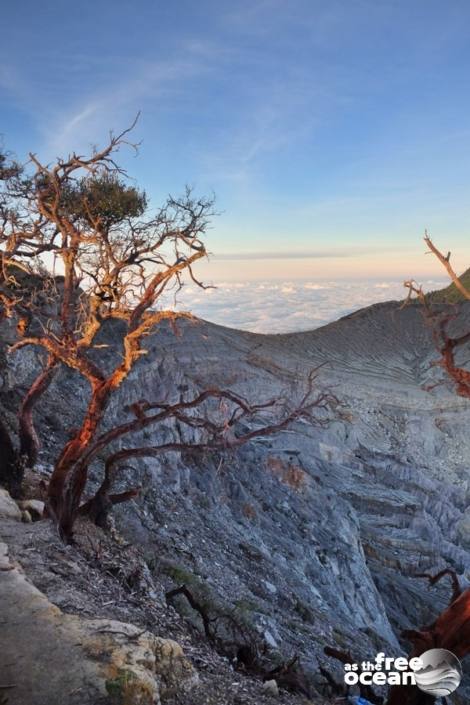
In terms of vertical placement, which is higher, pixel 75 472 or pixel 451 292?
pixel 451 292

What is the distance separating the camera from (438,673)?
17.5 feet

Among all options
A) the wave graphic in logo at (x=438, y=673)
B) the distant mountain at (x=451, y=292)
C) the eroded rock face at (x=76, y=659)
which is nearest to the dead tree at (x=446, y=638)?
the wave graphic in logo at (x=438, y=673)

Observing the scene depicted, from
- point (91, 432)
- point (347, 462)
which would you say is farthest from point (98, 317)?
point (347, 462)

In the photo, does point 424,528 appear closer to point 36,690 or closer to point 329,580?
point 329,580

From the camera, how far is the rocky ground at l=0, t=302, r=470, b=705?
6125mm

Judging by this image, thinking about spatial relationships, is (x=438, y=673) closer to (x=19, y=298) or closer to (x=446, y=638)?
(x=446, y=638)

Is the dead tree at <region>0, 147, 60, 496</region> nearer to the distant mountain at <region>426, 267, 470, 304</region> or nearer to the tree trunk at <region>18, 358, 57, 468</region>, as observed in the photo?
the tree trunk at <region>18, 358, 57, 468</region>

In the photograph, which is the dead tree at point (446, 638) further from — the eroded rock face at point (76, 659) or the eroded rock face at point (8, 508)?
the eroded rock face at point (8, 508)

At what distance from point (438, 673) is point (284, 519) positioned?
11196mm

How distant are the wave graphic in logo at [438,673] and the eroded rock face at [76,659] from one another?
257 cm

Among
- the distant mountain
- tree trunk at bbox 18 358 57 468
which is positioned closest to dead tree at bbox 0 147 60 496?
tree trunk at bbox 18 358 57 468

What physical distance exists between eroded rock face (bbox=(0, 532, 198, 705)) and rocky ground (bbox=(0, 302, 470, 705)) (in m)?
0.35

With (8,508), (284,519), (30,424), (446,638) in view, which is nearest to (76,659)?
(8,508)

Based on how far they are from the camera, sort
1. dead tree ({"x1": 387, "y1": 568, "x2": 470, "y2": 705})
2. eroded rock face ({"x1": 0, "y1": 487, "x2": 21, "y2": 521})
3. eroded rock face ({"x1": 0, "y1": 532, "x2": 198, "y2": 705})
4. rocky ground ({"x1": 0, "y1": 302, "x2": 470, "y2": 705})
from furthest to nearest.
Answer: eroded rock face ({"x1": 0, "y1": 487, "x2": 21, "y2": 521}), rocky ground ({"x1": 0, "y1": 302, "x2": 470, "y2": 705}), dead tree ({"x1": 387, "y1": 568, "x2": 470, "y2": 705}), eroded rock face ({"x1": 0, "y1": 532, "x2": 198, "y2": 705})
